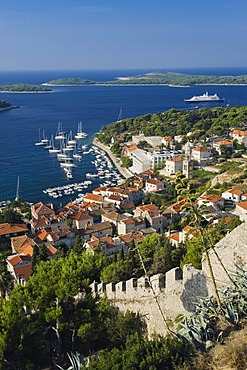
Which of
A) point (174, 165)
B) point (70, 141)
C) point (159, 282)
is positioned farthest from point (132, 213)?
point (70, 141)

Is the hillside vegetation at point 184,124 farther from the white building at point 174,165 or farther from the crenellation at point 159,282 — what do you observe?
the crenellation at point 159,282

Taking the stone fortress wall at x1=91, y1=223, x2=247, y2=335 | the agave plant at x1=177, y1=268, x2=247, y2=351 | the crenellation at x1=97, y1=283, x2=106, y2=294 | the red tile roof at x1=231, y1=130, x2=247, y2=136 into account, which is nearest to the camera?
the agave plant at x1=177, y1=268, x2=247, y2=351

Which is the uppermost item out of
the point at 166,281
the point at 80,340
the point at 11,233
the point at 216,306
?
the point at 216,306

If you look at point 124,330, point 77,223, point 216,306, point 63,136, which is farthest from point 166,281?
point 63,136

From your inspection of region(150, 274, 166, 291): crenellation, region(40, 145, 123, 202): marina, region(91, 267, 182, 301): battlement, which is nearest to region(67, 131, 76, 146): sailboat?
region(40, 145, 123, 202): marina

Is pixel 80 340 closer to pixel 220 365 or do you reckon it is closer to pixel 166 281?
pixel 166 281

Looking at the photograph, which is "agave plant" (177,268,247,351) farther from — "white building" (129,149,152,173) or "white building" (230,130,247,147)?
"white building" (230,130,247,147)

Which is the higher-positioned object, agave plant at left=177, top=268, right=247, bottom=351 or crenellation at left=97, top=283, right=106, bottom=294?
agave plant at left=177, top=268, right=247, bottom=351
